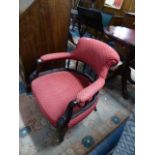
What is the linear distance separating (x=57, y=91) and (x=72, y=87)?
0.15 meters

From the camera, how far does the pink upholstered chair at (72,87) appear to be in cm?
102

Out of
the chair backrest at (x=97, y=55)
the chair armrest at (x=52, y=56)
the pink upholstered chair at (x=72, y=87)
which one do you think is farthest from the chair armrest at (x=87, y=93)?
the chair armrest at (x=52, y=56)

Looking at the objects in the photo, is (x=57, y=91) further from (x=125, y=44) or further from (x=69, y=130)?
(x=125, y=44)

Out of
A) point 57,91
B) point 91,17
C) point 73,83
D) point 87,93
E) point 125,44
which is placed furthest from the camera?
point 91,17

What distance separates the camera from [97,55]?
49.6 inches

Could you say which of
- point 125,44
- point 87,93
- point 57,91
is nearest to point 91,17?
point 125,44

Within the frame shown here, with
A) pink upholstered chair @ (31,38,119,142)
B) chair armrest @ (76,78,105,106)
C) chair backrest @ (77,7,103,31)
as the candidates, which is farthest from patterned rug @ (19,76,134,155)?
chair backrest @ (77,7,103,31)

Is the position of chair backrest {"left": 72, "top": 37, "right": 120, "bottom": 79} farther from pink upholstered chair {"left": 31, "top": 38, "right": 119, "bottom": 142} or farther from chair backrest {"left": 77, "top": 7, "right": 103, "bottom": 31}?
chair backrest {"left": 77, "top": 7, "right": 103, "bottom": 31}

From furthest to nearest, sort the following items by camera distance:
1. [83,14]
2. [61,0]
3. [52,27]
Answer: [83,14]
[52,27]
[61,0]
